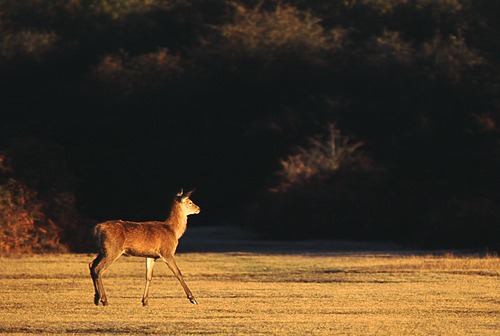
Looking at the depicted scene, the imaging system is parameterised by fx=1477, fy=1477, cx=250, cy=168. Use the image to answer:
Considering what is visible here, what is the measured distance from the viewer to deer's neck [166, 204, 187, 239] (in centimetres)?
1941

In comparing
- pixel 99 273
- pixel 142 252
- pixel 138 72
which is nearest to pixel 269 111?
pixel 138 72

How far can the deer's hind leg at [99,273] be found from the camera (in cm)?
1798

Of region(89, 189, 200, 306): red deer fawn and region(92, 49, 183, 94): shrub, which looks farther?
region(92, 49, 183, 94): shrub

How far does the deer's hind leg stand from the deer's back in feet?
0.35

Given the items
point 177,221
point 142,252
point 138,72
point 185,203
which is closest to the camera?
point 142,252

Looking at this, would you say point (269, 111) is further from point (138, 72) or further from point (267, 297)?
point (267, 297)

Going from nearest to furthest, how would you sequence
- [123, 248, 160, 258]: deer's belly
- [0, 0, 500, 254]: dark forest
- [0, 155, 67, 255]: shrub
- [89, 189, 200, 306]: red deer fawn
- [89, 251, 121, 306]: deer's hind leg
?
[89, 251, 121, 306]: deer's hind leg
[89, 189, 200, 306]: red deer fawn
[123, 248, 160, 258]: deer's belly
[0, 155, 67, 255]: shrub
[0, 0, 500, 254]: dark forest

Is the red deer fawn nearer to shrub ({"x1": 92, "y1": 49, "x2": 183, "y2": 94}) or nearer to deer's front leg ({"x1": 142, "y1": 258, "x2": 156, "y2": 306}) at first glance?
deer's front leg ({"x1": 142, "y1": 258, "x2": 156, "y2": 306})

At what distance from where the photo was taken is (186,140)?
178 feet

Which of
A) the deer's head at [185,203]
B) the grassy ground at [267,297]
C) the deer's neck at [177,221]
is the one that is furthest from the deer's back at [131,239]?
the deer's head at [185,203]

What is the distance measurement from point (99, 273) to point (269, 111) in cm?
3617

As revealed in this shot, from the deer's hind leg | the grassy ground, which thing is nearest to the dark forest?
the grassy ground

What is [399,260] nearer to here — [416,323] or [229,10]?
[416,323]

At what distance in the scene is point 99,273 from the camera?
1833cm
